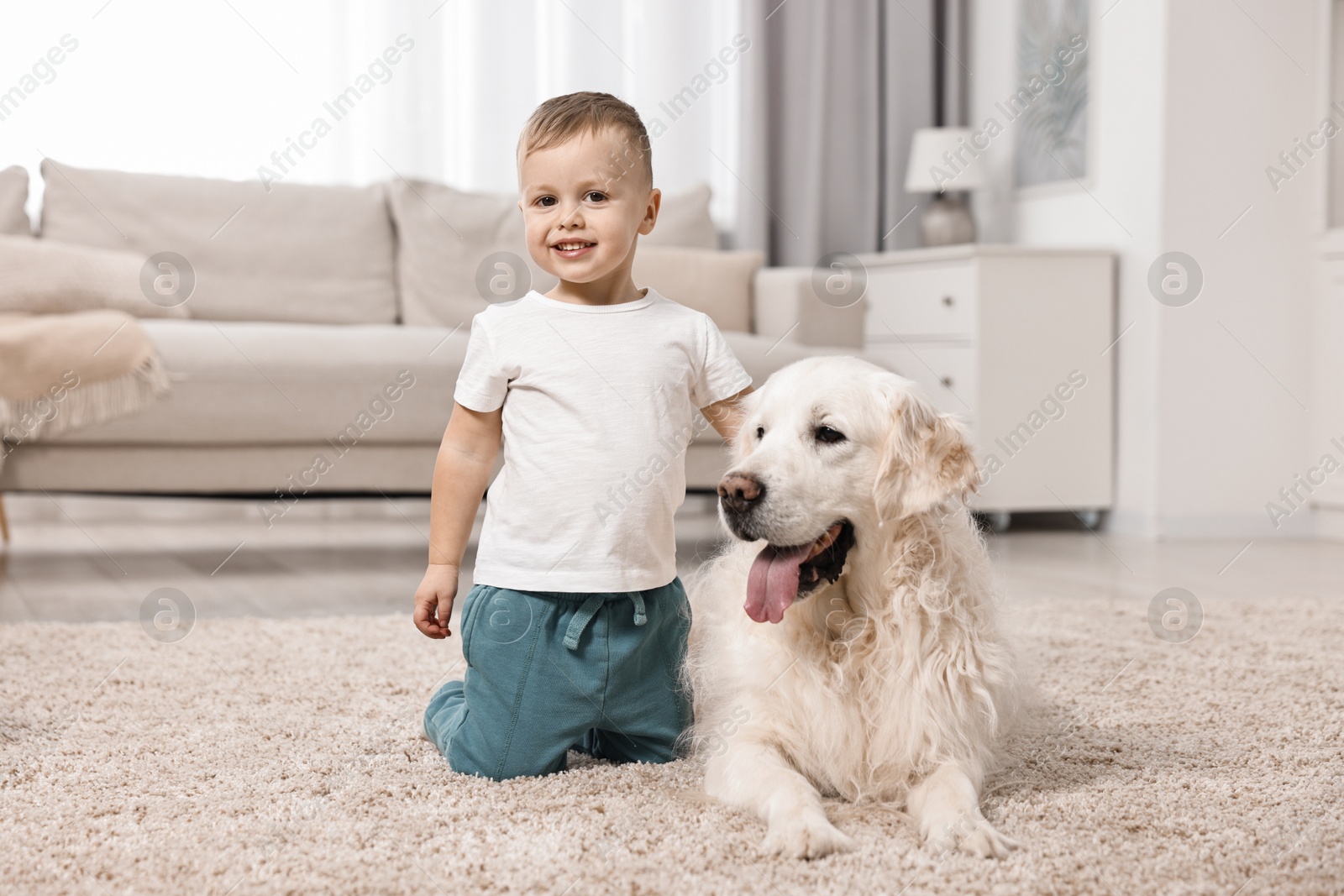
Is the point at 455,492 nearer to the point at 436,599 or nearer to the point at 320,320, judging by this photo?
the point at 436,599

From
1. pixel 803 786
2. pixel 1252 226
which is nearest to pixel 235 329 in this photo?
pixel 803 786

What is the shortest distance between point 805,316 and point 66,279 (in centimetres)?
209

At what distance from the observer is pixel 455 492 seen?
1408 millimetres

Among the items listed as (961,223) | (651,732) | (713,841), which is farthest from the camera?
(961,223)

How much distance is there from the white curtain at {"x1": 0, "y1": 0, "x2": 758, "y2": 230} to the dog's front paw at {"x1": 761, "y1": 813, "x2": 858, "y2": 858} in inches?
144

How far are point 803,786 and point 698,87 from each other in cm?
391

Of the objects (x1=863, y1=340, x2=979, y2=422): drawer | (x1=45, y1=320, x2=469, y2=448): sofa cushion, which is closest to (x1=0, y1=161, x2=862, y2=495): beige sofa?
(x1=45, y1=320, x2=469, y2=448): sofa cushion

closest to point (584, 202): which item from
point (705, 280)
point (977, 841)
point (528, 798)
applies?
point (528, 798)

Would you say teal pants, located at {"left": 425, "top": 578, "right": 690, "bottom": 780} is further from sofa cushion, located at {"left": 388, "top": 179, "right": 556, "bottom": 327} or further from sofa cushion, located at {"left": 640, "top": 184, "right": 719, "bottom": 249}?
sofa cushion, located at {"left": 640, "top": 184, "right": 719, "bottom": 249}

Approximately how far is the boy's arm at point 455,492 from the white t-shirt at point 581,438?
2cm

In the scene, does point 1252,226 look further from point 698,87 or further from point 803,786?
point 803,786

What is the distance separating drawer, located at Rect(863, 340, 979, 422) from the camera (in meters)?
3.73

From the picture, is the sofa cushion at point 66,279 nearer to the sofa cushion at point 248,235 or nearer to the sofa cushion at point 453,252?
the sofa cushion at point 248,235

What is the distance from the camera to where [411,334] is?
3.11 m
